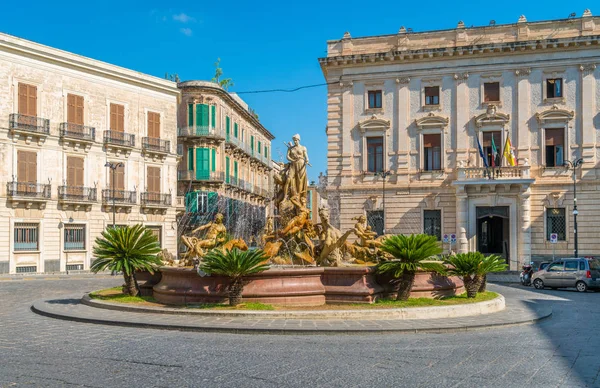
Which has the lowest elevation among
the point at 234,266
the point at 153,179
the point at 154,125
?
the point at 234,266

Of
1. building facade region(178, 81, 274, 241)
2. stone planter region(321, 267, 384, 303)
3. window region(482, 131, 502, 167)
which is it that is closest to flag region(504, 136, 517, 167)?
window region(482, 131, 502, 167)

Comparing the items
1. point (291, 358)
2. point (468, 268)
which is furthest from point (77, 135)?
point (291, 358)

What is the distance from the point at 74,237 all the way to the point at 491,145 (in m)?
25.4

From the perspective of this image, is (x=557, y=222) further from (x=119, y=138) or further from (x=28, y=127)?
(x=28, y=127)

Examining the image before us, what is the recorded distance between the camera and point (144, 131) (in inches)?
1668

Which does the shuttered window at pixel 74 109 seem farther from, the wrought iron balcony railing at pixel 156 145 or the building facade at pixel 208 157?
the building facade at pixel 208 157

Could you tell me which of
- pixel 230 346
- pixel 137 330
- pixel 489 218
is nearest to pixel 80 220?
pixel 489 218

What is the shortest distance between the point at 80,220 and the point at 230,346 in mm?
30089

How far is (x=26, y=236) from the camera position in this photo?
3503 cm

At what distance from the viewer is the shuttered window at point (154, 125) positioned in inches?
1684

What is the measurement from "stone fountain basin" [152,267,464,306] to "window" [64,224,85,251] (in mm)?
24620

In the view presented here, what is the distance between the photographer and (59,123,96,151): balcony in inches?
1451

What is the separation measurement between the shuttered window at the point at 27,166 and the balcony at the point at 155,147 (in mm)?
8071

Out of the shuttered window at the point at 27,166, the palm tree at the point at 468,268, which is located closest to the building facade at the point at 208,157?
the shuttered window at the point at 27,166
